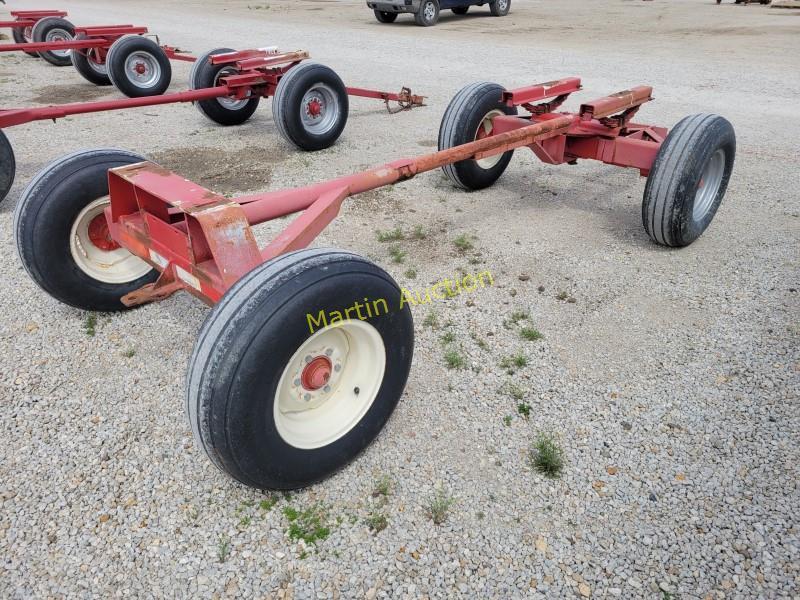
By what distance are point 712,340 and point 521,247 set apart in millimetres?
1519

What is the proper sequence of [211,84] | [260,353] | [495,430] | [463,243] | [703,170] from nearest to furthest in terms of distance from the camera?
[260,353], [495,430], [703,170], [463,243], [211,84]

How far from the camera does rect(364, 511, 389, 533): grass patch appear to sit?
221 cm

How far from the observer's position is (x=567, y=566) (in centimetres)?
208

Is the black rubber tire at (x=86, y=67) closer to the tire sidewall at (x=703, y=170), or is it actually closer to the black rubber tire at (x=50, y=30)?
the black rubber tire at (x=50, y=30)

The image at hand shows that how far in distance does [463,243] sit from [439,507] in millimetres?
2485

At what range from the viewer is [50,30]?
11.6 metres

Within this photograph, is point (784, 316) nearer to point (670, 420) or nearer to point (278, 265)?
point (670, 420)

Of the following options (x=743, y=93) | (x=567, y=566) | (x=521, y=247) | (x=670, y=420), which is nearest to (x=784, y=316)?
(x=670, y=420)

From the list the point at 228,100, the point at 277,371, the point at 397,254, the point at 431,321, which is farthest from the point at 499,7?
the point at 277,371

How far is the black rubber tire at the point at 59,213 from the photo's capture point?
118 inches

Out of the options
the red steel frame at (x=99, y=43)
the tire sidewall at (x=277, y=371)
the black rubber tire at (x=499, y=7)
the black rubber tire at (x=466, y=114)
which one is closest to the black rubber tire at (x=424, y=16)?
the black rubber tire at (x=499, y=7)

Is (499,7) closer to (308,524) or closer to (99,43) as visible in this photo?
(99,43)

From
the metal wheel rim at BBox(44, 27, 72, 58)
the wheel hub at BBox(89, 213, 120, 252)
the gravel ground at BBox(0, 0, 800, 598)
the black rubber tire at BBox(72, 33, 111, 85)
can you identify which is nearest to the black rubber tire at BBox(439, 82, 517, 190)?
the gravel ground at BBox(0, 0, 800, 598)

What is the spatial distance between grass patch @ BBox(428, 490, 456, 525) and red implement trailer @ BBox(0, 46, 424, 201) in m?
4.77
